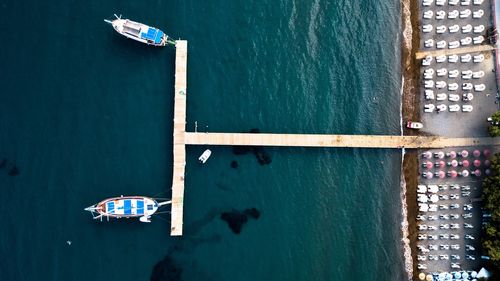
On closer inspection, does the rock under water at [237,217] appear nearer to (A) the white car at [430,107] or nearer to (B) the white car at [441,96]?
(A) the white car at [430,107]

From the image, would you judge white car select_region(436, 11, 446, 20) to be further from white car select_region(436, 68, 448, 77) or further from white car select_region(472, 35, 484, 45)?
white car select_region(436, 68, 448, 77)

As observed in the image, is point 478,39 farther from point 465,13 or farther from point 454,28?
point 465,13

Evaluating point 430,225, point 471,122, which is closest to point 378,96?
point 471,122

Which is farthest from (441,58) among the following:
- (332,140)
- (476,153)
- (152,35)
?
(152,35)

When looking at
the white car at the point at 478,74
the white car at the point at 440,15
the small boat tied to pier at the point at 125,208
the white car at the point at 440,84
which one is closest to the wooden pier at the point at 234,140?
the small boat tied to pier at the point at 125,208

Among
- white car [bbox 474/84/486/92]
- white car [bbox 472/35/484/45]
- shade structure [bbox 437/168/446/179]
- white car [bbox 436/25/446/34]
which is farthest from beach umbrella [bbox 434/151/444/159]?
white car [bbox 436/25/446/34]
